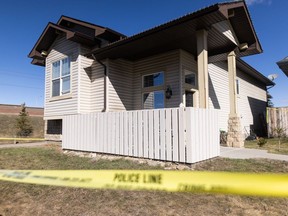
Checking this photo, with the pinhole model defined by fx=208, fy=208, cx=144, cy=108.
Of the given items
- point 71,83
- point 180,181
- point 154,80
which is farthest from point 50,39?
point 180,181

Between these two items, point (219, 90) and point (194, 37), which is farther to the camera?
point (219, 90)

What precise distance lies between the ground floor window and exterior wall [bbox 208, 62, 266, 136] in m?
8.84

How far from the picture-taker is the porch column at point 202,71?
6.86 meters

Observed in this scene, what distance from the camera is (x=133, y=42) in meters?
8.35

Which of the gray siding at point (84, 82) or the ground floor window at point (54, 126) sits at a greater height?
the gray siding at point (84, 82)

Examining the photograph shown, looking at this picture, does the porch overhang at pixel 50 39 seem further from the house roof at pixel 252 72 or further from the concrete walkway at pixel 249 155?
the house roof at pixel 252 72

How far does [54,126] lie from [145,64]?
668 centimetres

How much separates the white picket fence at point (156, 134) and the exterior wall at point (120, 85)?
8.21ft

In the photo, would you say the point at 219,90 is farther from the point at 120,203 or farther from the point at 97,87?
the point at 120,203

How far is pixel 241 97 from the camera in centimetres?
1525

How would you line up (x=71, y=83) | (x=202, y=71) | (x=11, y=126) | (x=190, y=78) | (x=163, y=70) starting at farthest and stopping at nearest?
(x=11, y=126) < (x=71, y=83) < (x=190, y=78) < (x=163, y=70) < (x=202, y=71)

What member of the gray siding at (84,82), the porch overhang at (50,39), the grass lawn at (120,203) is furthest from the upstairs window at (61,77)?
the grass lawn at (120,203)

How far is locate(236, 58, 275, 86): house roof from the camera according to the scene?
1375cm

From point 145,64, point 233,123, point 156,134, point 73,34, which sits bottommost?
point 156,134
